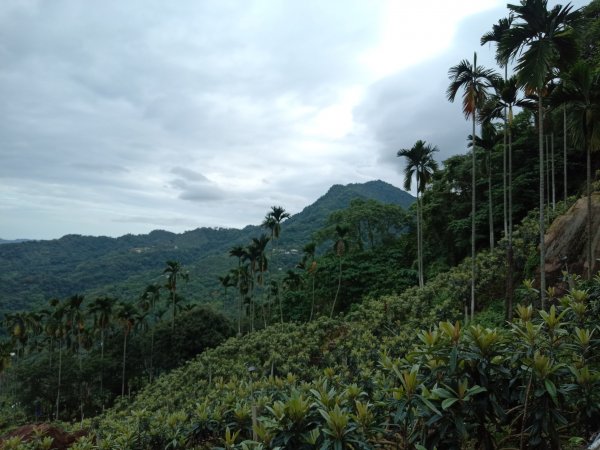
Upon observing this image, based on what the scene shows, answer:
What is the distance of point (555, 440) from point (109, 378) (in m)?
43.1

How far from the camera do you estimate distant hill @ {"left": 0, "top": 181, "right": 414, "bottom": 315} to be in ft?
313

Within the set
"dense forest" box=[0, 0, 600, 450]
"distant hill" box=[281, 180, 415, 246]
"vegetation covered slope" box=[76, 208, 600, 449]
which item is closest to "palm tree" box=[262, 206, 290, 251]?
"dense forest" box=[0, 0, 600, 450]

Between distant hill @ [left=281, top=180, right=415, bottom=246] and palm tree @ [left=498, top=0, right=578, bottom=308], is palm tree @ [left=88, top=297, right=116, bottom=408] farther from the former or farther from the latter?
distant hill @ [left=281, top=180, right=415, bottom=246]

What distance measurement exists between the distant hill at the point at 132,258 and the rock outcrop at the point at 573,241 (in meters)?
69.6

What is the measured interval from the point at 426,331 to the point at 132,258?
151 m

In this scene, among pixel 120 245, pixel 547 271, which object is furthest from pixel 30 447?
pixel 120 245

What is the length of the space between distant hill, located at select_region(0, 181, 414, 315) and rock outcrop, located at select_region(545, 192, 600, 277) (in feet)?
228

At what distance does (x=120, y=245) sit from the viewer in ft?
623

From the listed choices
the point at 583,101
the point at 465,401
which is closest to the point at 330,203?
the point at 583,101

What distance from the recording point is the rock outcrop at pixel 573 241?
14117 millimetres

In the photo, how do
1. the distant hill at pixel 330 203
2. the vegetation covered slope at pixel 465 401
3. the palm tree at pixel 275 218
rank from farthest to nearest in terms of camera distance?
the distant hill at pixel 330 203 → the palm tree at pixel 275 218 → the vegetation covered slope at pixel 465 401

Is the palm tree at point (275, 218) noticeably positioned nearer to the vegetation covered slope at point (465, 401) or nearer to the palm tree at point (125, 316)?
the palm tree at point (125, 316)

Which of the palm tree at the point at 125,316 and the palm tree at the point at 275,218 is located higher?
the palm tree at the point at 275,218

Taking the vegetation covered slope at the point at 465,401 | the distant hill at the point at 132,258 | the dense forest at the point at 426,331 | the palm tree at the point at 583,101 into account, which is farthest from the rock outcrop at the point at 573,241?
the distant hill at the point at 132,258
